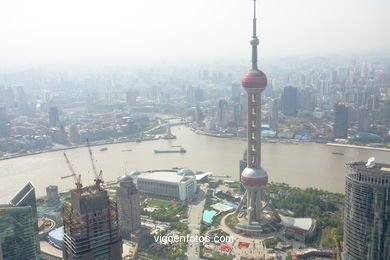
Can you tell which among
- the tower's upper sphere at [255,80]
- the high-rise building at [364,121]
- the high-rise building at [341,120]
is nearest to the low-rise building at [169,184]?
the tower's upper sphere at [255,80]

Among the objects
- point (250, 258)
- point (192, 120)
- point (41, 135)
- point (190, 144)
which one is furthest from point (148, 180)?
point (192, 120)

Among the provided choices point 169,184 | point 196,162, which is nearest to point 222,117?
point 196,162

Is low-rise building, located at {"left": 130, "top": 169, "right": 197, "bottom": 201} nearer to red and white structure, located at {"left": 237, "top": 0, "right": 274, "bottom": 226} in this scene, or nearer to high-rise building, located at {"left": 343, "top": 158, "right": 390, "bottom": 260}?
red and white structure, located at {"left": 237, "top": 0, "right": 274, "bottom": 226}

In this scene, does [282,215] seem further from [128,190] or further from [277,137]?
[277,137]

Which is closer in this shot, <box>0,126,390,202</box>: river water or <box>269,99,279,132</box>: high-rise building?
<box>0,126,390,202</box>: river water

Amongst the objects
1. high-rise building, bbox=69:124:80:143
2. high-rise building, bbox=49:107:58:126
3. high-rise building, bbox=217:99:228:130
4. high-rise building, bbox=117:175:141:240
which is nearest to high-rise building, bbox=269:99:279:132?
high-rise building, bbox=217:99:228:130

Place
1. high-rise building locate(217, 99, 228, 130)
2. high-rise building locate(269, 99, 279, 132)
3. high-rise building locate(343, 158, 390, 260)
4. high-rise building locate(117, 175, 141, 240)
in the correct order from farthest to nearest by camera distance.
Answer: high-rise building locate(217, 99, 228, 130), high-rise building locate(269, 99, 279, 132), high-rise building locate(117, 175, 141, 240), high-rise building locate(343, 158, 390, 260)
